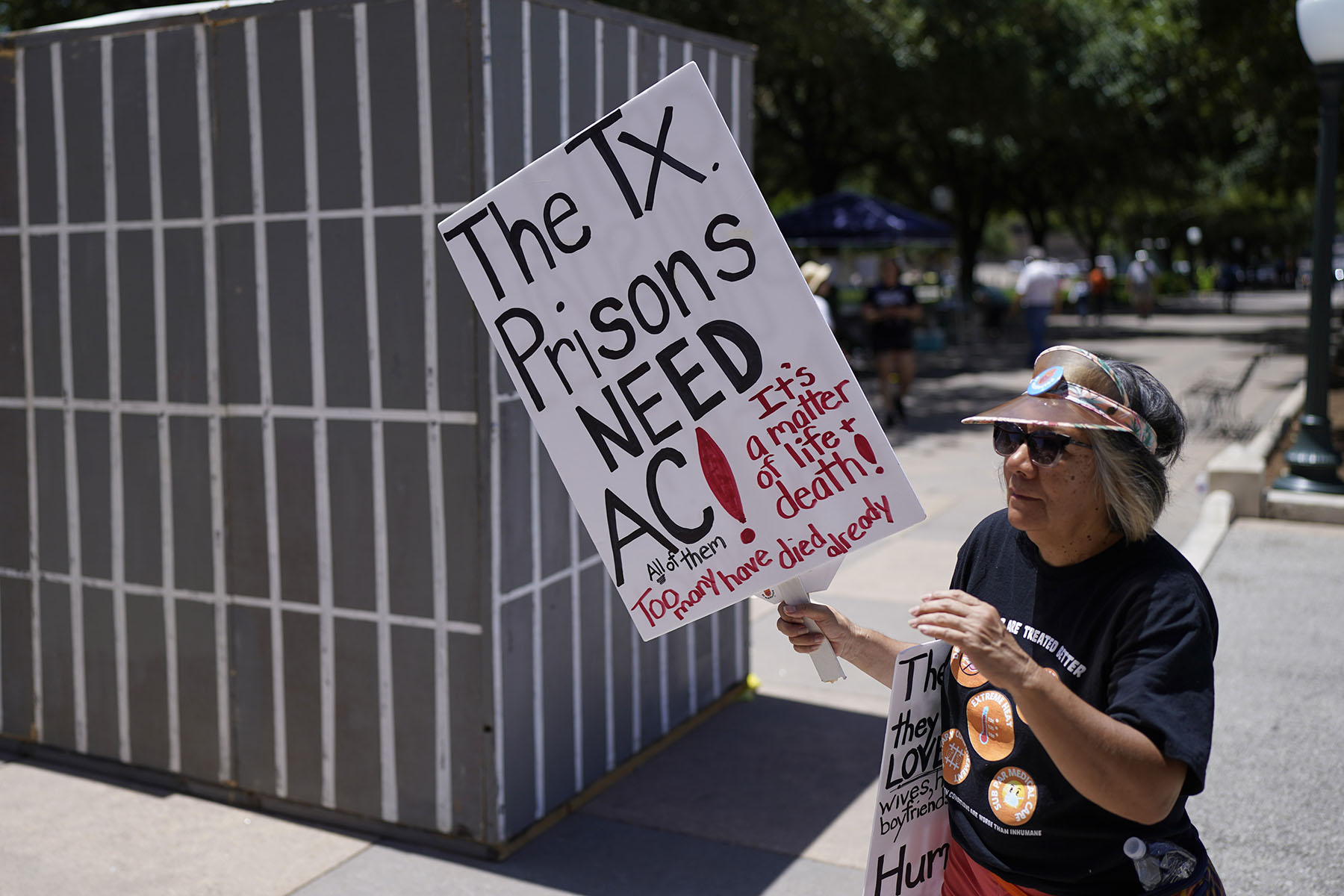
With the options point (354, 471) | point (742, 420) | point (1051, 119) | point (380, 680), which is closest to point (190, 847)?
point (380, 680)

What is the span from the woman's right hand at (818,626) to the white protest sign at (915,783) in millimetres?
150

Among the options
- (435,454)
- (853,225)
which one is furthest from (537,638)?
(853,225)

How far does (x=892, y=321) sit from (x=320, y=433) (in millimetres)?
10343

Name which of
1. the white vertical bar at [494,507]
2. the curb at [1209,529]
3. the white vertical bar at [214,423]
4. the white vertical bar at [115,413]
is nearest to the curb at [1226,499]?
the curb at [1209,529]

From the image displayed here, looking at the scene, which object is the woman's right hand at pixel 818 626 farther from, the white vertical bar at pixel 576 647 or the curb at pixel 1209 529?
the curb at pixel 1209 529

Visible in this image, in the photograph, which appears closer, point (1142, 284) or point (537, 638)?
point (537, 638)

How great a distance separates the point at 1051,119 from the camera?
2478 cm

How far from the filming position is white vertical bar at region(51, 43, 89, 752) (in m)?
4.70

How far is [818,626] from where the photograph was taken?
2.44 m

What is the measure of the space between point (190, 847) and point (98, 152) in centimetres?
246

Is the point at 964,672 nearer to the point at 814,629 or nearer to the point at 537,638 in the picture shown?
the point at 814,629

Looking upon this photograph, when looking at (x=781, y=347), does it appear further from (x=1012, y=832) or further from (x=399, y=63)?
(x=399, y=63)

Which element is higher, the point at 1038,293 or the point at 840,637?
the point at 1038,293

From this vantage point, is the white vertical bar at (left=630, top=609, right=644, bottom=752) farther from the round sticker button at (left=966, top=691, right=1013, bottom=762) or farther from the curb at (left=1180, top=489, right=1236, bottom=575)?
the curb at (left=1180, top=489, right=1236, bottom=575)
